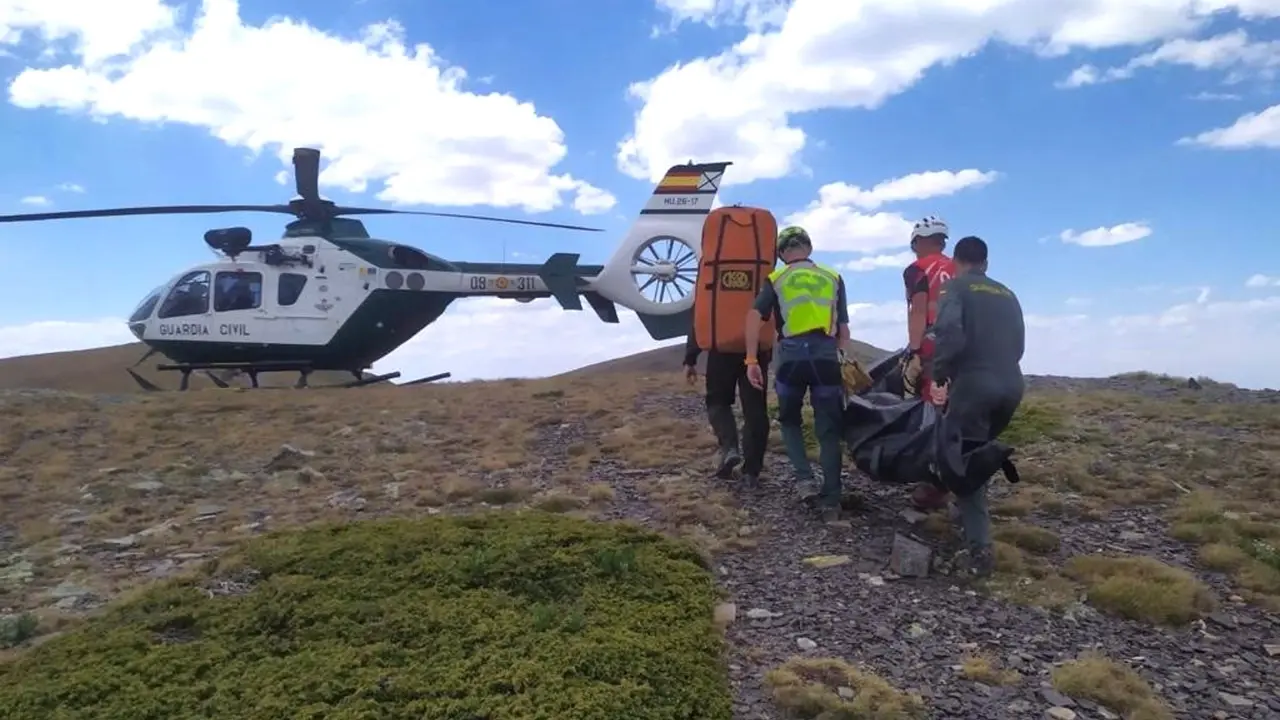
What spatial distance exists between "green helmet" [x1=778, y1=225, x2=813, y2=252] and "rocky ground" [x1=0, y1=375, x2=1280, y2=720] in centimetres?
183

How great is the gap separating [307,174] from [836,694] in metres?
14.5

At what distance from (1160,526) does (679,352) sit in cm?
1301

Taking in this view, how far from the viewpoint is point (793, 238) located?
6.30 metres

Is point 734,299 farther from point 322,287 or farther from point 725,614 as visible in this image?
point 322,287

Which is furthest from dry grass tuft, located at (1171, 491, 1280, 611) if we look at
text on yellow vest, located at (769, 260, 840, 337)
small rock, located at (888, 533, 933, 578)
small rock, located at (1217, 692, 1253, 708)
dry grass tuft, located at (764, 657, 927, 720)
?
text on yellow vest, located at (769, 260, 840, 337)

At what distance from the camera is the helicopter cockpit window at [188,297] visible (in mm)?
15789

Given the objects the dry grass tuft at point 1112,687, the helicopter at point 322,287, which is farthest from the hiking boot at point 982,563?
the helicopter at point 322,287

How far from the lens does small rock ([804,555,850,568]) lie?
521 centimetres

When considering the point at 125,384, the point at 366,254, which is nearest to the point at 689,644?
the point at 366,254

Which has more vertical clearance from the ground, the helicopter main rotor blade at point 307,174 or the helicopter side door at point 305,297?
the helicopter main rotor blade at point 307,174

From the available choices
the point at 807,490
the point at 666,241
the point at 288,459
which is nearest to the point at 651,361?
the point at 666,241

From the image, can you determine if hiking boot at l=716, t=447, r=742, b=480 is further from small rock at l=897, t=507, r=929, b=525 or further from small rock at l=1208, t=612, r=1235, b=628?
small rock at l=1208, t=612, r=1235, b=628

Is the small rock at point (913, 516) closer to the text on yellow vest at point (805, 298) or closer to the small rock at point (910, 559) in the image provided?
the small rock at point (910, 559)

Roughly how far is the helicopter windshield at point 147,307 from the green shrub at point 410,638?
493 inches
